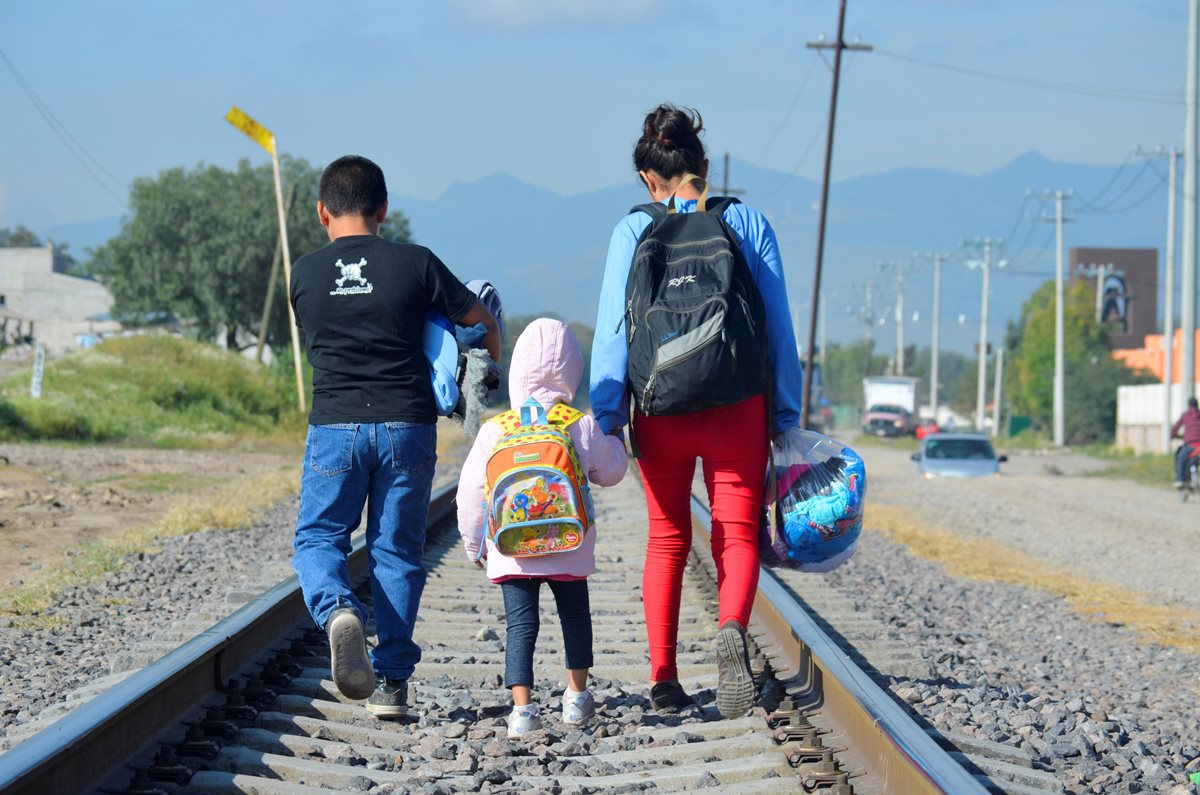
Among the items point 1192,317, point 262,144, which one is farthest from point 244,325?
point 1192,317

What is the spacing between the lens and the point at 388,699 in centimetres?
494

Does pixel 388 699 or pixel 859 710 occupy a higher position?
pixel 859 710

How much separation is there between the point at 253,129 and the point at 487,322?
86.3 feet

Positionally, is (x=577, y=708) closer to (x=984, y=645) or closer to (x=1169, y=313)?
(x=984, y=645)

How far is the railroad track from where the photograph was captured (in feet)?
12.9

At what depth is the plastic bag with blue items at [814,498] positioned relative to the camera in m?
5.18

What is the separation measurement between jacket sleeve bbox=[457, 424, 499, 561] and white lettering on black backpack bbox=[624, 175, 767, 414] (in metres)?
0.52

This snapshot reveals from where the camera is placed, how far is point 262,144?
98.1 feet

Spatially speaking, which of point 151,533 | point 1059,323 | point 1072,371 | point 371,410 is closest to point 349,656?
point 371,410

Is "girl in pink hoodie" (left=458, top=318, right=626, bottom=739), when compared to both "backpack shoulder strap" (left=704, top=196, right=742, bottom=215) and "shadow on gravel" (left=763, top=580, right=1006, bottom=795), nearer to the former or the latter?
"backpack shoulder strap" (left=704, top=196, right=742, bottom=215)

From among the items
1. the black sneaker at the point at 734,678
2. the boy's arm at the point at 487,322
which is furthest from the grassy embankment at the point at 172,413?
the black sneaker at the point at 734,678

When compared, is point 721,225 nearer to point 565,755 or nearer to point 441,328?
point 441,328

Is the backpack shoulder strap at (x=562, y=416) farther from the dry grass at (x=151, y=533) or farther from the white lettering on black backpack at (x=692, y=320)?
the dry grass at (x=151, y=533)

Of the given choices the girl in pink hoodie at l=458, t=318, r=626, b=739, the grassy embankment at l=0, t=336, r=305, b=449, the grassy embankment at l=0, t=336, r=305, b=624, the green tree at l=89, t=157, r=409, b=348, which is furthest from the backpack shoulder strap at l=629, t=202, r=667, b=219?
the green tree at l=89, t=157, r=409, b=348
